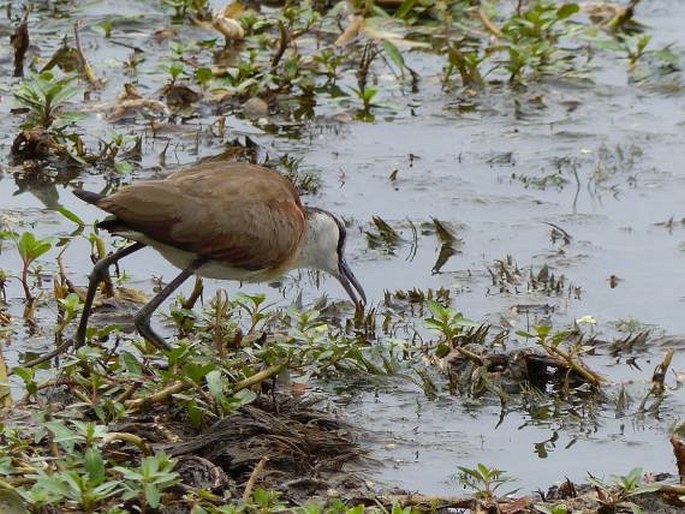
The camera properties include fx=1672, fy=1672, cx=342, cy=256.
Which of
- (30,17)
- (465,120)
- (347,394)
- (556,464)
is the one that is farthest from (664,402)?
(30,17)

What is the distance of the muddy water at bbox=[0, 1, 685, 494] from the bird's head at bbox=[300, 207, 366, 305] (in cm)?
27

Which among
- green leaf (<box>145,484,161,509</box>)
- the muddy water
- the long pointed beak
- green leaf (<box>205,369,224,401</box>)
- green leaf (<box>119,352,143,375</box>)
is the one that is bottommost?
the muddy water

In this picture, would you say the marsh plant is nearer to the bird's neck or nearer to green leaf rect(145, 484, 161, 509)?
the bird's neck

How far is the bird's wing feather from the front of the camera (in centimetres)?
641

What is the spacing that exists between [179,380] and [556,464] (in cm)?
143

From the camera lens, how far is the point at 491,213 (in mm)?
8820

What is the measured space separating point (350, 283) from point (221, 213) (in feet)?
3.76

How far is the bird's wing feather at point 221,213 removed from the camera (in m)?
6.41

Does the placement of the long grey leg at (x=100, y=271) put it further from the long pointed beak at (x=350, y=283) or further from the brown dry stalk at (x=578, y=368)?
the brown dry stalk at (x=578, y=368)

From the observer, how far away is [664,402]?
668 cm

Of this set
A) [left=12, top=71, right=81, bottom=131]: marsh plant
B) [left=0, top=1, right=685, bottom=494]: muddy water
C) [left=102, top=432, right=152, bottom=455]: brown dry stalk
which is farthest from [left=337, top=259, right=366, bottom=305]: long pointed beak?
[left=102, top=432, right=152, bottom=455]: brown dry stalk

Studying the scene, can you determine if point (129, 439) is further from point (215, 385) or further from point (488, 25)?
point (488, 25)

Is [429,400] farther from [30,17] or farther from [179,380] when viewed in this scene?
[30,17]

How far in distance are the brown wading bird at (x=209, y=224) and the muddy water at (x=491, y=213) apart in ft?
2.17
